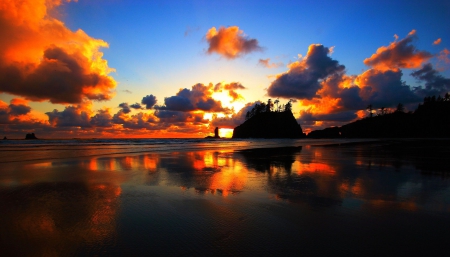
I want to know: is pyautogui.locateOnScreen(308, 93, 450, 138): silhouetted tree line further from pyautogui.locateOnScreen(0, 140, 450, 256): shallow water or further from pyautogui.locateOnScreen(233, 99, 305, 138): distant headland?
pyautogui.locateOnScreen(0, 140, 450, 256): shallow water

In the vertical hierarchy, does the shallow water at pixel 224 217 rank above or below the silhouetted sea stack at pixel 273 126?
below

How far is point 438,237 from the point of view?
389 cm

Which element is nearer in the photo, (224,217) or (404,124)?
(224,217)

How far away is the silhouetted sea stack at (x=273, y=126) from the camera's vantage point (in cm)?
13138

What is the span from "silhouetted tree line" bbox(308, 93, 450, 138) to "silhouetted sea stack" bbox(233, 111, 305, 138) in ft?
65.1

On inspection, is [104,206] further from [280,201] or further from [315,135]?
[315,135]

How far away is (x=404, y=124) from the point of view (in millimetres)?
124875

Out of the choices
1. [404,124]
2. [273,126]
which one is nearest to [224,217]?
[273,126]

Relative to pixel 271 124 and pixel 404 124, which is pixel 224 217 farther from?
pixel 404 124

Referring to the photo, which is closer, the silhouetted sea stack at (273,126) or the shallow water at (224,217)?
the shallow water at (224,217)

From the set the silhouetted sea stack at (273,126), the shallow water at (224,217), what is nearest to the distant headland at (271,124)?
the silhouetted sea stack at (273,126)

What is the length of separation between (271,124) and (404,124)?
71936 millimetres

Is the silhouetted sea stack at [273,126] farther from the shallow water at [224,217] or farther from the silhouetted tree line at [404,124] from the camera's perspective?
the shallow water at [224,217]

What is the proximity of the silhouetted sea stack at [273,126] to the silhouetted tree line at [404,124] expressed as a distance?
1984cm
